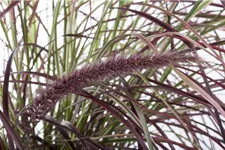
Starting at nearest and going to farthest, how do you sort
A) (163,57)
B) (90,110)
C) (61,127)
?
(163,57) → (61,127) → (90,110)

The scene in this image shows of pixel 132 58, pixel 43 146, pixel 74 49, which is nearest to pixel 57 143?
pixel 43 146

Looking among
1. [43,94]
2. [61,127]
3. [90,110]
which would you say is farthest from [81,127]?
[43,94]

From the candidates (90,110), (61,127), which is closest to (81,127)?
(90,110)

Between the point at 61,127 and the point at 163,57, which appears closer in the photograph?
the point at 163,57

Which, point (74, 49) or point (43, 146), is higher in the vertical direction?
point (74, 49)

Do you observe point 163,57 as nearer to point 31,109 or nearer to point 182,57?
point 182,57

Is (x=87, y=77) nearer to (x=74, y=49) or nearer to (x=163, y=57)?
(x=163, y=57)

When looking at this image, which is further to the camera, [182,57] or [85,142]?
Answer: [85,142]

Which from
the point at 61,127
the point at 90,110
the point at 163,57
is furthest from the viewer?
the point at 90,110

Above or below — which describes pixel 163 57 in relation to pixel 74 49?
below
